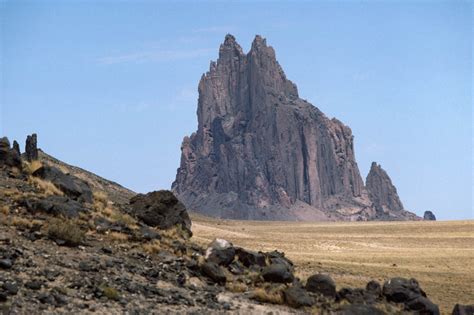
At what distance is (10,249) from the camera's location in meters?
15.7

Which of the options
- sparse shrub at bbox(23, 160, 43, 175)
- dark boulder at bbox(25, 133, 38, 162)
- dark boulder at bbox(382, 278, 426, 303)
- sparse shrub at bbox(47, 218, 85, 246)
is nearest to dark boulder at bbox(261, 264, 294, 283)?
dark boulder at bbox(382, 278, 426, 303)

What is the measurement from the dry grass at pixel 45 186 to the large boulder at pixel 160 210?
3.28 metres

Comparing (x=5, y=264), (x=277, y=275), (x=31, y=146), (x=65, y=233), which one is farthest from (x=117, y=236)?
(x=31, y=146)

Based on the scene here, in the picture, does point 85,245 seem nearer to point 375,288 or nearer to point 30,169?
point 30,169

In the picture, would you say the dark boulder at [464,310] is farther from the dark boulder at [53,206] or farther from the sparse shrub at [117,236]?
the dark boulder at [53,206]

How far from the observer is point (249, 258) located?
70.2 feet

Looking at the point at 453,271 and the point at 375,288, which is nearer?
the point at 375,288

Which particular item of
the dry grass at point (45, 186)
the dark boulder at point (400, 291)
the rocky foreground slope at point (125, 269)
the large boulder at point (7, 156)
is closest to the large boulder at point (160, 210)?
the rocky foreground slope at point (125, 269)

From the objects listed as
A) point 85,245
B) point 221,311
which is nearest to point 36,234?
point 85,245

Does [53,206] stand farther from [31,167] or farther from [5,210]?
[31,167]

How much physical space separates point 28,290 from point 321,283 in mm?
9034

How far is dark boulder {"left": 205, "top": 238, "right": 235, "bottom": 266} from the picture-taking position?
2022 centimetres

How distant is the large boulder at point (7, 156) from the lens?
24406mm

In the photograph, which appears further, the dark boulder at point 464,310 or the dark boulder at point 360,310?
the dark boulder at point 464,310
